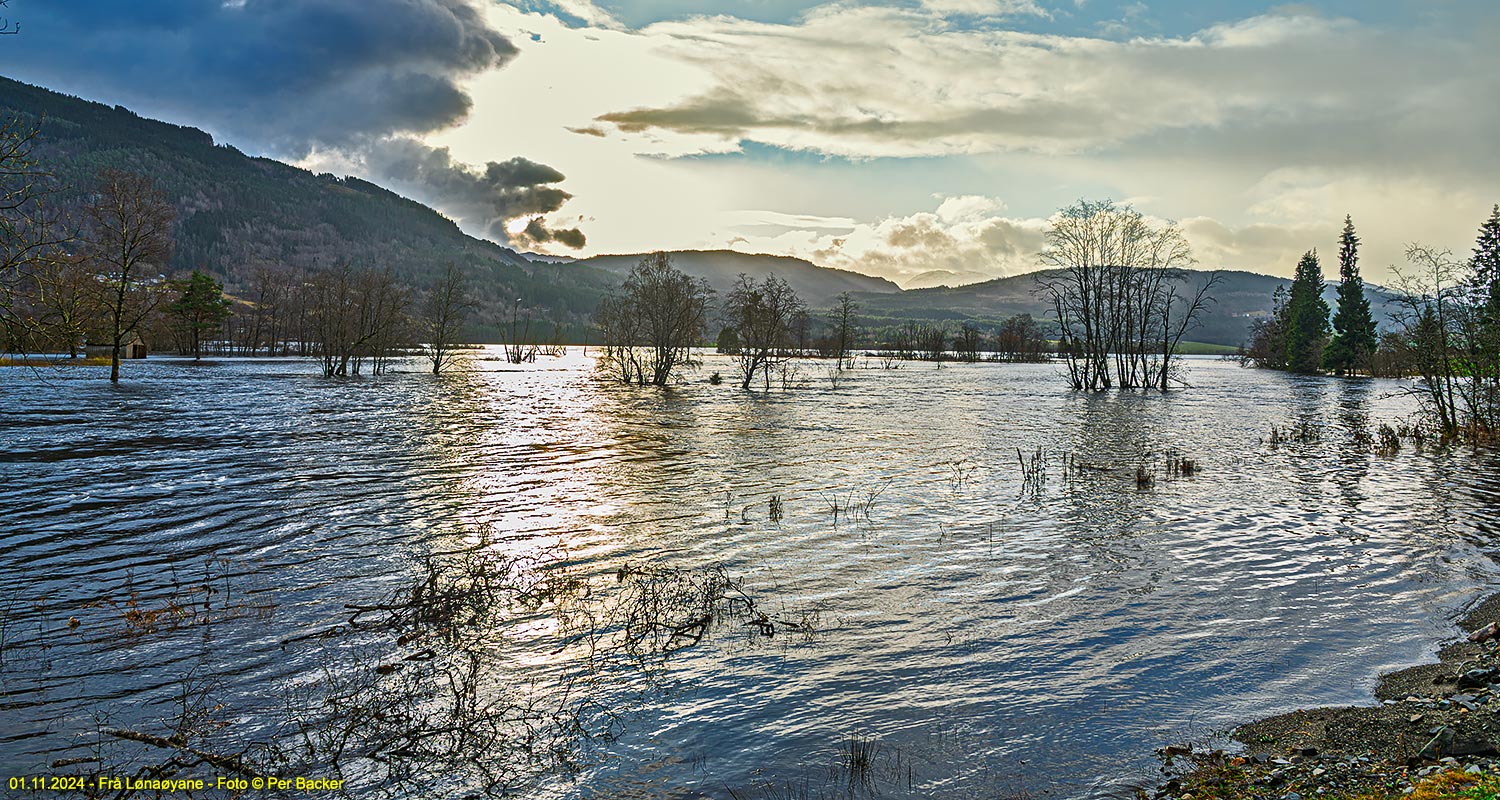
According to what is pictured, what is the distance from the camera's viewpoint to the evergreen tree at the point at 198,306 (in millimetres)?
93625

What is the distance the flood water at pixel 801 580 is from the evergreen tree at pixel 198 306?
7727 centimetres

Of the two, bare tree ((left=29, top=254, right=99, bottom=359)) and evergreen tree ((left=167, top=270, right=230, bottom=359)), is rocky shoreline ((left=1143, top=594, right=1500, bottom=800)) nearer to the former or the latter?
bare tree ((left=29, top=254, right=99, bottom=359))

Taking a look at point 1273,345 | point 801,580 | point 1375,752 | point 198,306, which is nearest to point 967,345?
point 1273,345

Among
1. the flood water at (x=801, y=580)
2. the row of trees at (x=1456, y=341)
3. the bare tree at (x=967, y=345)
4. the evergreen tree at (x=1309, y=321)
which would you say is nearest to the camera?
the flood water at (x=801, y=580)

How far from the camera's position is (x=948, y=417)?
40469mm

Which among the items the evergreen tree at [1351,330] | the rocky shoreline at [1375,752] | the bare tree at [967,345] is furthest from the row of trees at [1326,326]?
the rocky shoreline at [1375,752]

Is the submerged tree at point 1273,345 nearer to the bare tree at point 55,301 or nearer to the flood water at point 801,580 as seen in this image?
the flood water at point 801,580

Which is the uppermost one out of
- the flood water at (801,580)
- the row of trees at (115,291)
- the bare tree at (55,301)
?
the row of trees at (115,291)

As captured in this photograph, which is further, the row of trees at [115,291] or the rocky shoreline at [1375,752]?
the row of trees at [115,291]

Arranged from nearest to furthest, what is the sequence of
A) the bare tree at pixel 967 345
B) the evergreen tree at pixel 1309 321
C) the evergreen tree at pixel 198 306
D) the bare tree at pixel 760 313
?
the bare tree at pixel 760 313
the evergreen tree at pixel 198 306
the evergreen tree at pixel 1309 321
the bare tree at pixel 967 345

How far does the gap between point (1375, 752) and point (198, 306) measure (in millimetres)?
117102

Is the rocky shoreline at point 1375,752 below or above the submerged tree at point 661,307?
below

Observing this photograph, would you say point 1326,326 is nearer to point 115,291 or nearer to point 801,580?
point 801,580

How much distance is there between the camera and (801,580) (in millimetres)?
11969
